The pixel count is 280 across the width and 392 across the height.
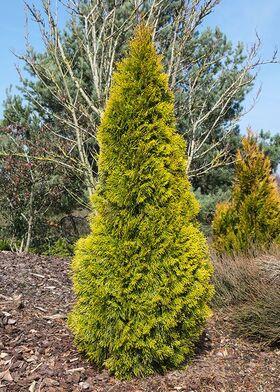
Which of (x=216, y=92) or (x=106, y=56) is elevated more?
(x=216, y=92)

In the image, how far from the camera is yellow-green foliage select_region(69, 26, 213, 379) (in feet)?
10.9

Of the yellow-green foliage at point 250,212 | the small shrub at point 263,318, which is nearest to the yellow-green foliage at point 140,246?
the small shrub at point 263,318

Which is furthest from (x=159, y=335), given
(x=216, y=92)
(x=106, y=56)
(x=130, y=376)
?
(x=216, y=92)

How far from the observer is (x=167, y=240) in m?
3.37

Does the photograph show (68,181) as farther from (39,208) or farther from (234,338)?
(234,338)

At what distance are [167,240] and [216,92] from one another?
8.89m

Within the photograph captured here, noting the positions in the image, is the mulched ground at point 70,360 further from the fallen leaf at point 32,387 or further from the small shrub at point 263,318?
the small shrub at point 263,318

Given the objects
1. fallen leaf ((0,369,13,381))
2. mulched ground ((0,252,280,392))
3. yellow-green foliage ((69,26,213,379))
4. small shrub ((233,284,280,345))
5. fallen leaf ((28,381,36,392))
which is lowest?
fallen leaf ((28,381,36,392))

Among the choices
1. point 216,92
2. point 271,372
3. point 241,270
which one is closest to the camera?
point 271,372

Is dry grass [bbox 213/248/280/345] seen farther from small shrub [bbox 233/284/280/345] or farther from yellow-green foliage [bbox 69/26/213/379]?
yellow-green foliage [bbox 69/26/213/379]

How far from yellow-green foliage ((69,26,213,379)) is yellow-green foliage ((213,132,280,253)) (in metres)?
3.51

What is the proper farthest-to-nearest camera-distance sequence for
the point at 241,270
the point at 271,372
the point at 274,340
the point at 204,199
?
the point at 204,199
the point at 241,270
the point at 274,340
the point at 271,372

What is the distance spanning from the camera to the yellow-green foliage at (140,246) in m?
3.32

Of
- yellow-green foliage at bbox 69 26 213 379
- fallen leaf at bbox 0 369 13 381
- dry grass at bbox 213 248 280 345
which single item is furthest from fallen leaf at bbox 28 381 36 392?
dry grass at bbox 213 248 280 345
